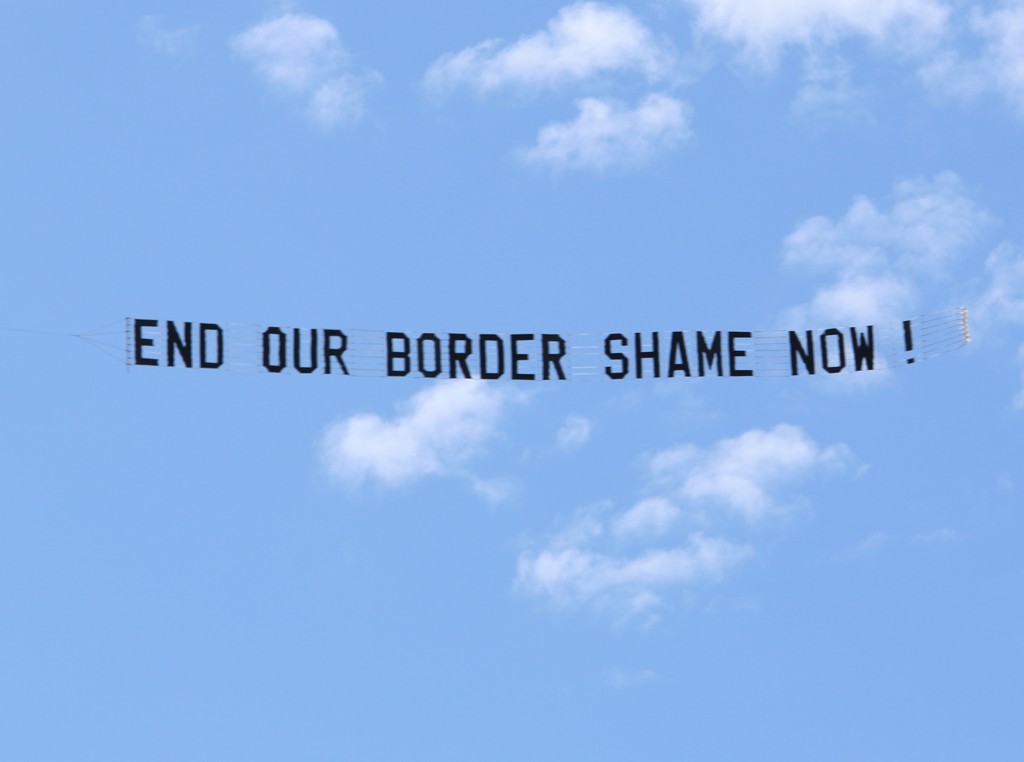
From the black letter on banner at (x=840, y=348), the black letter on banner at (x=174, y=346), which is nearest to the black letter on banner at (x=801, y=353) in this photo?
the black letter on banner at (x=840, y=348)

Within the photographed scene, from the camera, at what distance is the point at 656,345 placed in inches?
3775

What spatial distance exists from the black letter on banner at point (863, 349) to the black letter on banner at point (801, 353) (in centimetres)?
156

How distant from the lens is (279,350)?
93375 mm

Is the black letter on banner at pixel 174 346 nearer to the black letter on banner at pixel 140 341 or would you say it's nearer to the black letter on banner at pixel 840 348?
the black letter on banner at pixel 140 341

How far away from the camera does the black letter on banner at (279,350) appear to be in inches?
3651

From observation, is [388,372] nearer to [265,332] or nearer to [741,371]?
[265,332]

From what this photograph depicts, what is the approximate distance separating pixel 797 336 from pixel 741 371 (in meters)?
2.39

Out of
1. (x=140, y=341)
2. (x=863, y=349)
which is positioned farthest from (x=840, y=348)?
(x=140, y=341)

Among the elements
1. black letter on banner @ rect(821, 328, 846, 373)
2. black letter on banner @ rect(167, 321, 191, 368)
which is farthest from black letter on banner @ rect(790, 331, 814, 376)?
black letter on banner @ rect(167, 321, 191, 368)

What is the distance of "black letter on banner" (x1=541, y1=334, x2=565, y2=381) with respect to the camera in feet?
311

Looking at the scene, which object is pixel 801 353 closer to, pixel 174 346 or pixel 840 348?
pixel 840 348

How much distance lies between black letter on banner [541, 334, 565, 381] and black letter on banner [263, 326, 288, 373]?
9.24 meters

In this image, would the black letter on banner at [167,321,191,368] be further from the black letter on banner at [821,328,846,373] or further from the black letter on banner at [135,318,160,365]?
the black letter on banner at [821,328,846,373]

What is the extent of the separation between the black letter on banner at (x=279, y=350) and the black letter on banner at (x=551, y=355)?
364 inches
